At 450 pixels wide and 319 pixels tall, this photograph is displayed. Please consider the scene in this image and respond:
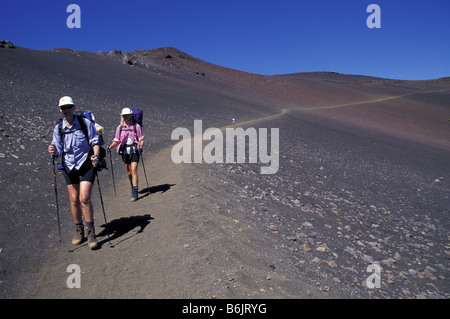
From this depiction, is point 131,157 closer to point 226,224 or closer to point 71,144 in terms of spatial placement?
point 71,144

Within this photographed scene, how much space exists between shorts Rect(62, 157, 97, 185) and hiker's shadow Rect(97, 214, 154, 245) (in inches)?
46.5

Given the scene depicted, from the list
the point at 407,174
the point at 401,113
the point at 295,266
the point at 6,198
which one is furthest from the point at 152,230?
the point at 401,113

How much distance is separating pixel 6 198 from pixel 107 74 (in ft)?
85.7

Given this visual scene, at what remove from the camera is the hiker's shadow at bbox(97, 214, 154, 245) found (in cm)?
536

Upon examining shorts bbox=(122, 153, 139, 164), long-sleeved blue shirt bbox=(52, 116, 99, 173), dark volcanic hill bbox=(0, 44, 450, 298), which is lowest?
dark volcanic hill bbox=(0, 44, 450, 298)

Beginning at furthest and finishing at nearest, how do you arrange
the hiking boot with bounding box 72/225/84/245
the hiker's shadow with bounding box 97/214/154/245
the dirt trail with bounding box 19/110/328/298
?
the hiker's shadow with bounding box 97/214/154/245, the hiking boot with bounding box 72/225/84/245, the dirt trail with bounding box 19/110/328/298

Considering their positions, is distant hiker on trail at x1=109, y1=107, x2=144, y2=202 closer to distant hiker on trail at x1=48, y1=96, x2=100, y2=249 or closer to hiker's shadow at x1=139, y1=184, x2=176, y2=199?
hiker's shadow at x1=139, y1=184, x2=176, y2=199

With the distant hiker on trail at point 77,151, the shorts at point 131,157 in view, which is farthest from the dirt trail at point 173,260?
the shorts at point 131,157

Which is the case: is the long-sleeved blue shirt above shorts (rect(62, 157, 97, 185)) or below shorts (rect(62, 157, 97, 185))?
above

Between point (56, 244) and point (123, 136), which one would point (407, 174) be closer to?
→ point (123, 136)

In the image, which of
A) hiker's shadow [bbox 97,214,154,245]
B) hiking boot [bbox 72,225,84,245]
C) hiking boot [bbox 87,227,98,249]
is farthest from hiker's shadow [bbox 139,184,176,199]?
hiking boot [bbox 87,227,98,249]

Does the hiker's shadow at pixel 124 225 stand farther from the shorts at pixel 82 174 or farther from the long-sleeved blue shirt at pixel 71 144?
the long-sleeved blue shirt at pixel 71 144

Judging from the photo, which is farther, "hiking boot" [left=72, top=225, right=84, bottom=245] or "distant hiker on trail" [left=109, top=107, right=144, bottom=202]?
"distant hiker on trail" [left=109, top=107, right=144, bottom=202]

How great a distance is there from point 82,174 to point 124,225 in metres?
1.53
